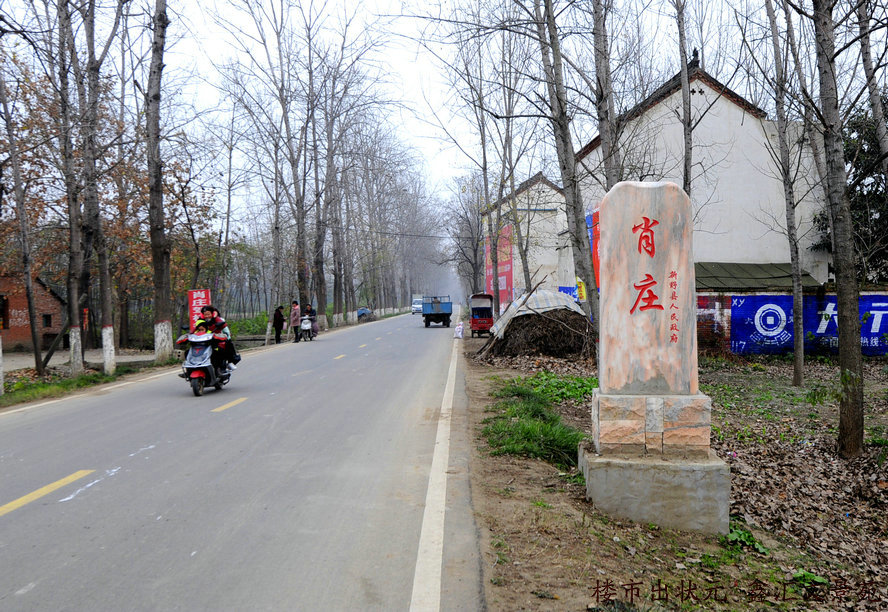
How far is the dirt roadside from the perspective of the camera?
384cm

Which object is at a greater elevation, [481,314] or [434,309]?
[434,309]

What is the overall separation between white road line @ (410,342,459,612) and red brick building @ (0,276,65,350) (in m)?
25.8

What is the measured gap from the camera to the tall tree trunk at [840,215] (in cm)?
767

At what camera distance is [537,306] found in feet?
59.7

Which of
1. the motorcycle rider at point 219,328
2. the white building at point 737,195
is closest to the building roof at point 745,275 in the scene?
the white building at point 737,195

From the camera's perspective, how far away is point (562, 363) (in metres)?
16.7

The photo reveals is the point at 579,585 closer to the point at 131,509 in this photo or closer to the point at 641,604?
the point at 641,604

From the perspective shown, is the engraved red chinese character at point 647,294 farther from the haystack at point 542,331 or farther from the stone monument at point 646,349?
the haystack at point 542,331

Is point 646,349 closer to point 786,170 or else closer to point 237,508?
point 237,508

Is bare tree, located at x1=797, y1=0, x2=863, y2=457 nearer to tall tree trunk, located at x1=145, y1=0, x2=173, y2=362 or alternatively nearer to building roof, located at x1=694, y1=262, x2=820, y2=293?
building roof, located at x1=694, y1=262, x2=820, y2=293

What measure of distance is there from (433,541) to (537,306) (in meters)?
14.2

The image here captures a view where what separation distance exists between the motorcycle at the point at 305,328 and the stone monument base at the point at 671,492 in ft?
83.5

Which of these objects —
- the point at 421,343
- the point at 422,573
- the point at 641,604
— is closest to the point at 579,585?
the point at 641,604

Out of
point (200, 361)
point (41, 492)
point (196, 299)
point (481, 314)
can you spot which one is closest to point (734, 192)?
point (481, 314)
